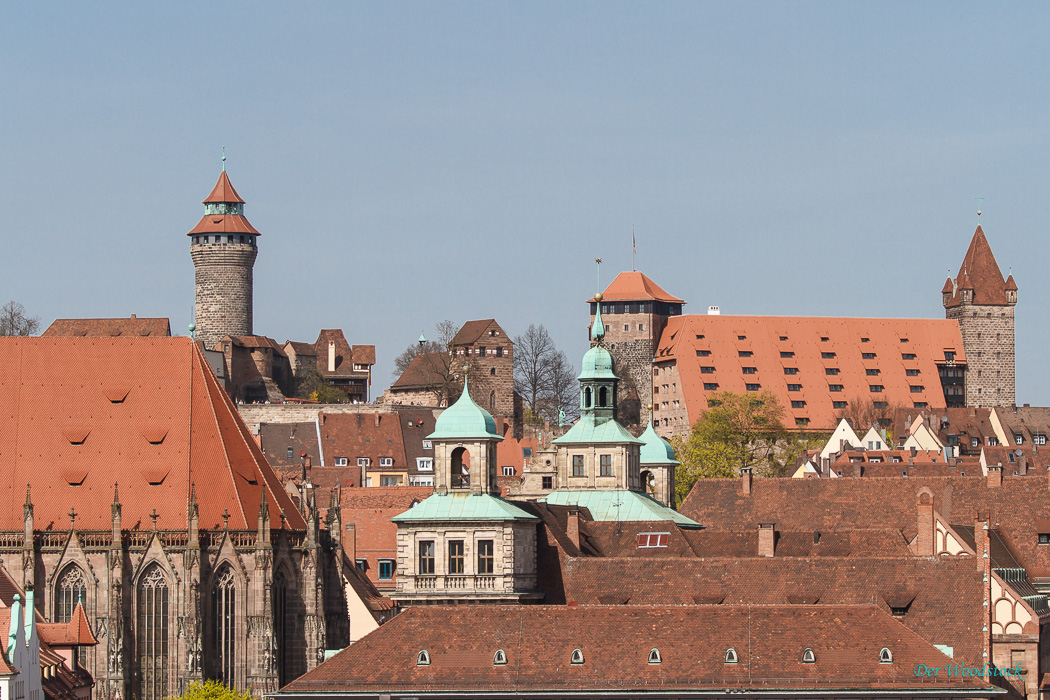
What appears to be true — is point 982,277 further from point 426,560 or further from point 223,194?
point 426,560

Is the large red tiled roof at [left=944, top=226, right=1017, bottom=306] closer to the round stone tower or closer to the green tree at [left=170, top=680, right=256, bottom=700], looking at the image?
the round stone tower

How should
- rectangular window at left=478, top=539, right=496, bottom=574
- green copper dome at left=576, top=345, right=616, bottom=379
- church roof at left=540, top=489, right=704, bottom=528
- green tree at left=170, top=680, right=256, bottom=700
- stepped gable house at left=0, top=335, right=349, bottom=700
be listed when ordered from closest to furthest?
green tree at left=170, top=680, right=256, bottom=700 → stepped gable house at left=0, top=335, right=349, bottom=700 → rectangular window at left=478, top=539, right=496, bottom=574 → church roof at left=540, top=489, right=704, bottom=528 → green copper dome at left=576, top=345, right=616, bottom=379

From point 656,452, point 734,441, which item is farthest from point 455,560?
point 734,441

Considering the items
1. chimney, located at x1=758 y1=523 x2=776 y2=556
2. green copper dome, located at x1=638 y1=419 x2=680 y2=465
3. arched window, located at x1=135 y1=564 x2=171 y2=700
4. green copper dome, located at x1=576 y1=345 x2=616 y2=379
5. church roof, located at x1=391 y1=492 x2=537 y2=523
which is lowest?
arched window, located at x1=135 y1=564 x2=171 y2=700

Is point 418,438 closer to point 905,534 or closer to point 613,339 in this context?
point 613,339

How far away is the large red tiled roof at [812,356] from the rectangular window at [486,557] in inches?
3942

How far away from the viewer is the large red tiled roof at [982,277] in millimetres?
187250

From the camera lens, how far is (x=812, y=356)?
184 m

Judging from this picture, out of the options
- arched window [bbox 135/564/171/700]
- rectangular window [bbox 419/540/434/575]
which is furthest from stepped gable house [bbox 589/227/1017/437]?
arched window [bbox 135/564/171/700]

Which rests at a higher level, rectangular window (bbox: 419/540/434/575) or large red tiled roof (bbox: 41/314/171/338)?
large red tiled roof (bbox: 41/314/171/338)

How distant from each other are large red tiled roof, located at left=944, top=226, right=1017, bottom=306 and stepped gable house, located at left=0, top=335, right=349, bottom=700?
119 meters

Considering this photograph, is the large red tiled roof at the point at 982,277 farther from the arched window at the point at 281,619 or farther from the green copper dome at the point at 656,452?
the arched window at the point at 281,619

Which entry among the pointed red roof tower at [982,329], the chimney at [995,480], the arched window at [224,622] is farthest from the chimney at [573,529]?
the pointed red roof tower at [982,329]

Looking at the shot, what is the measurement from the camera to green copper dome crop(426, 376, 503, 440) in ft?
257
